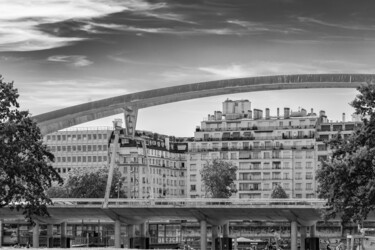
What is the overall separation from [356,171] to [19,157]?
1869 cm

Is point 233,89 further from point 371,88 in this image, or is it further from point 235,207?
point 371,88

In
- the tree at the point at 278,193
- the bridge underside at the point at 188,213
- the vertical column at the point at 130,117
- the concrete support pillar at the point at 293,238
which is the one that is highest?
the vertical column at the point at 130,117

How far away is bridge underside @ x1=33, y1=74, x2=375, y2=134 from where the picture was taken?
10312 cm

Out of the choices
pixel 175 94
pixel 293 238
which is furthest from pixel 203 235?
pixel 175 94

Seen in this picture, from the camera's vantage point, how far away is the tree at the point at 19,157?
229ft

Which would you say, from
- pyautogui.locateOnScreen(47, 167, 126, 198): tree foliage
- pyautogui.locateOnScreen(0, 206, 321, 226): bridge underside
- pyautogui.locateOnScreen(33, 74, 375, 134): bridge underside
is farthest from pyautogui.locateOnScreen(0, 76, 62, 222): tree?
pyautogui.locateOnScreen(47, 167, 126, 198): tree foliage

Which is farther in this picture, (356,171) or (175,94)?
(175,94)

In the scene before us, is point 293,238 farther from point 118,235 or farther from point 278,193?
point 278,193

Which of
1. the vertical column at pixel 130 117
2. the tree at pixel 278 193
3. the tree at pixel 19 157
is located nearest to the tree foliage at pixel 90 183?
the tree at pixel 278 193

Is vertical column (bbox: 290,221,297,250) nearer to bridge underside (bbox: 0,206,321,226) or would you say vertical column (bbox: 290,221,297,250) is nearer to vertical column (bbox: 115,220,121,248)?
bridge underside (bbox: 0,206,321,226)

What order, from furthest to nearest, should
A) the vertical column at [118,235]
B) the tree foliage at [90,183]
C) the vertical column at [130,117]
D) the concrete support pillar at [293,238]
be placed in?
the tree foliage at [90,183] → the vertical column at [118,235] → the concrete support pillar at [293,238] → the vertical column at [130,117]

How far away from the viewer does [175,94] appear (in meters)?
114

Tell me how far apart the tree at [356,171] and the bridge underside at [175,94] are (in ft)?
95.7

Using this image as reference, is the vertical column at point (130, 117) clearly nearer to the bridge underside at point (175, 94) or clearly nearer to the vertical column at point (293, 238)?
the bridge underside at point (175, 94)
